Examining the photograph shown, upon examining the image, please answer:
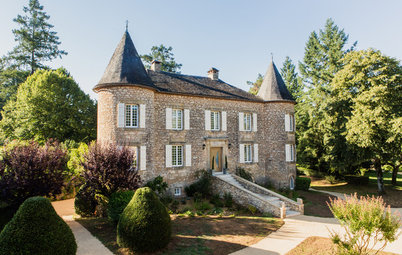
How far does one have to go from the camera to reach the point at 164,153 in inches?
636

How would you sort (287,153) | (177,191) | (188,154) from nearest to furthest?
1. (177,191)
2. (188,154)
3. (287,153)

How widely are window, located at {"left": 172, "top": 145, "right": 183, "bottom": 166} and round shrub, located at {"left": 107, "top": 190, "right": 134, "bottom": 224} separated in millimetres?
5865

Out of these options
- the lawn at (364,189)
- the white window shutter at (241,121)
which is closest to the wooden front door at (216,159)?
the white window shutter at (241,121)

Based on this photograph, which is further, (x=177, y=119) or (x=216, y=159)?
(x=216, y=159)

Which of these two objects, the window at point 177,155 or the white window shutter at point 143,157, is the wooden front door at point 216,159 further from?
the white window shutter at point 143,157

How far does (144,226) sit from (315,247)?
20.9ft

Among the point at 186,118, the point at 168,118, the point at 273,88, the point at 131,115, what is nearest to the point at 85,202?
the point at 131,115

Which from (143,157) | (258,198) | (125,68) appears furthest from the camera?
(125,68)

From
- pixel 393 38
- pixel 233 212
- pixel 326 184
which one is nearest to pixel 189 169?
pixel 233 212

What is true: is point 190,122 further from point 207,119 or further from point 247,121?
point 247,121

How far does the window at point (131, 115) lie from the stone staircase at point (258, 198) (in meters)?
7.13

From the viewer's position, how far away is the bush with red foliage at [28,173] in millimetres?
9492

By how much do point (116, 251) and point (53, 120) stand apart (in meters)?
20.4

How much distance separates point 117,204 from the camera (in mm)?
10383
